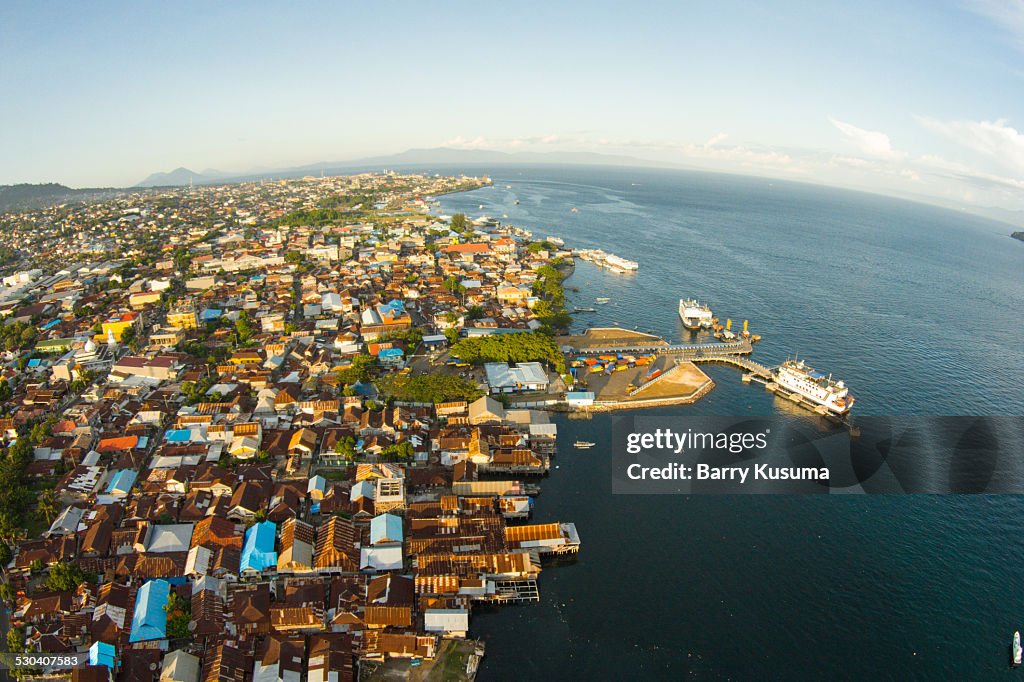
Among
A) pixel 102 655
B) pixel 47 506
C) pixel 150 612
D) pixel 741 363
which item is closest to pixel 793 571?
pixel 741 363

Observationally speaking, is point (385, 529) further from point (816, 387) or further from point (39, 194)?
point (39, 194)

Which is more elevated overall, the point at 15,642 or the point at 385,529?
the point at 385,529

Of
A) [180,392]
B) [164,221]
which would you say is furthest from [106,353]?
[164,221]

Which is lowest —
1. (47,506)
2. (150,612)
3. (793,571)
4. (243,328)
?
(793,571)

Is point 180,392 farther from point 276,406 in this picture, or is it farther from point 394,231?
point 394,231

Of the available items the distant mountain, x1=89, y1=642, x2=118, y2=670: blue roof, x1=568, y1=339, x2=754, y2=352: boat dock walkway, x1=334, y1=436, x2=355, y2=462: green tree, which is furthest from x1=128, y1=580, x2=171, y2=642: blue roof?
the distant mountain

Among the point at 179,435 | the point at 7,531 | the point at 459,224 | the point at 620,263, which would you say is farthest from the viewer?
the point at 459,224

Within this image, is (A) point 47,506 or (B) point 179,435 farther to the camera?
(B) point 179,435
